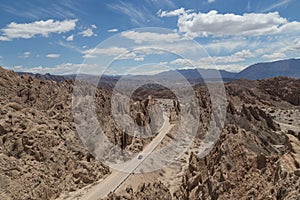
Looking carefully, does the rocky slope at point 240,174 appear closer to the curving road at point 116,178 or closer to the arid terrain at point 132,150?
the arid terrain at point 132,150

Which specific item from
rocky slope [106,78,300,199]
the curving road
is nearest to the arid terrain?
rocky slope [106,78,300,199]

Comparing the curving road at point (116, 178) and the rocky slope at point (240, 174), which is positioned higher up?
the rocky slope at point (240, 174)

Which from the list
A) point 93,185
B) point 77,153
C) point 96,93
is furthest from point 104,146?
point 96,93

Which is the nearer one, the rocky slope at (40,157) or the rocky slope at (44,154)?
the rocky slope at (40,157)

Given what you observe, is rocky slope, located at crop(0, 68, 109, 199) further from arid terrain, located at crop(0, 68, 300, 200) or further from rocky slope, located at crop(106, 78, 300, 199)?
rocky slope, located at crop(106, 78, 300, 199)

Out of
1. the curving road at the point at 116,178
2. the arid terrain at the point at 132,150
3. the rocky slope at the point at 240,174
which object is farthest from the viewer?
the curving road at the point at 116,178

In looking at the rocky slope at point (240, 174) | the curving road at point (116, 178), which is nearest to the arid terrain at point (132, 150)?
the rocky slope at point (240, 174)

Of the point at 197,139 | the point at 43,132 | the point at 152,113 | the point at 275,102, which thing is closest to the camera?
the point at 43,132

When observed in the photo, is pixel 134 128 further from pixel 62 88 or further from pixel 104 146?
pixel 62 88

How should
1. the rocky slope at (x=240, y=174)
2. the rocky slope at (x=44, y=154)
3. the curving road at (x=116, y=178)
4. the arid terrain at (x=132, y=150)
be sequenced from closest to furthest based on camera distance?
the rocky slope at (x=240, y=174), the arid terrain at (x=132, y=150), the rocky slope at (x=44, y=154), the curving road at (x=116, y=178)
